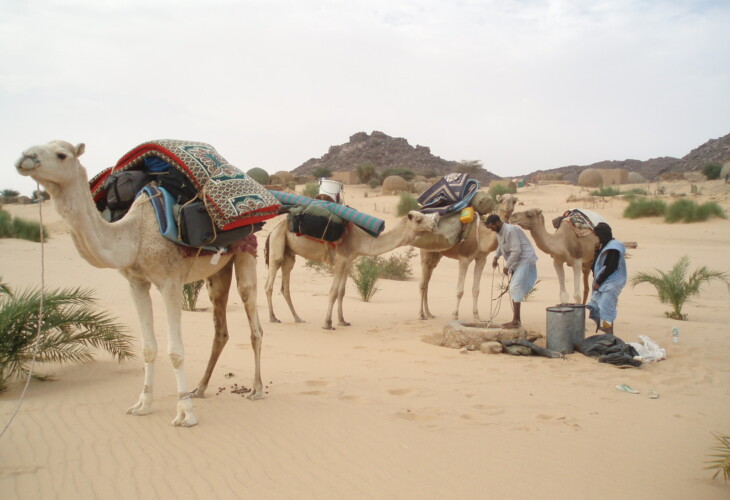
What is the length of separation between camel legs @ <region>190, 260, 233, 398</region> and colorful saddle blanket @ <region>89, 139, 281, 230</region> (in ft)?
3.10

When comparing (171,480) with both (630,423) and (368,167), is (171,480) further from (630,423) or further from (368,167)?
(368,167)

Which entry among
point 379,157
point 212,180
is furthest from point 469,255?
point 379,157

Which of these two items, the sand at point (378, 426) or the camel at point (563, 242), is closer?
the sand at point (378, 426)

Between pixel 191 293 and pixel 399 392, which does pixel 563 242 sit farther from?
pixel 191 293

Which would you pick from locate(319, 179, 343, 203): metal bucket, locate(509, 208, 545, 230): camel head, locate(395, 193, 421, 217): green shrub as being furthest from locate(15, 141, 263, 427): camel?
locate(395, 193, 421, 217): green shrub

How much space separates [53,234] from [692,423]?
29740mm

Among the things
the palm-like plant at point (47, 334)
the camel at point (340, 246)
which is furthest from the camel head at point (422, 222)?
the palm-like plant at point (47, 334)

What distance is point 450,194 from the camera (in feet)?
33.9

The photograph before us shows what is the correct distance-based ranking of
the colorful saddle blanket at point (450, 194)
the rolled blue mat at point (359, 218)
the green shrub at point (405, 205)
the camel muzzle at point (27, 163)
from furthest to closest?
the green shrub at point (405, 205), the colorful saddle blanket at point (450, 194), the rolled blue mat at point (359, 218), the camel muzzle at point (27, 163)

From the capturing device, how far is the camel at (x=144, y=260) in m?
3.92

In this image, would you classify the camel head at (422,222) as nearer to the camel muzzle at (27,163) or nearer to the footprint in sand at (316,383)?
the footprint in sand at (316,383)

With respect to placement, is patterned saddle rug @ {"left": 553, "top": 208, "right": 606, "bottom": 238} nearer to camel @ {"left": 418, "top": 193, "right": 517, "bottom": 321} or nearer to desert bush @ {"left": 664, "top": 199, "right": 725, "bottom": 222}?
camel @ {"left": 418, "top": 193, "right": 517, "bottom": 321}

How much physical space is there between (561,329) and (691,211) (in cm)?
2259

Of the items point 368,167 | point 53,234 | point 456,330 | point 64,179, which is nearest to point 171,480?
point 64,179
